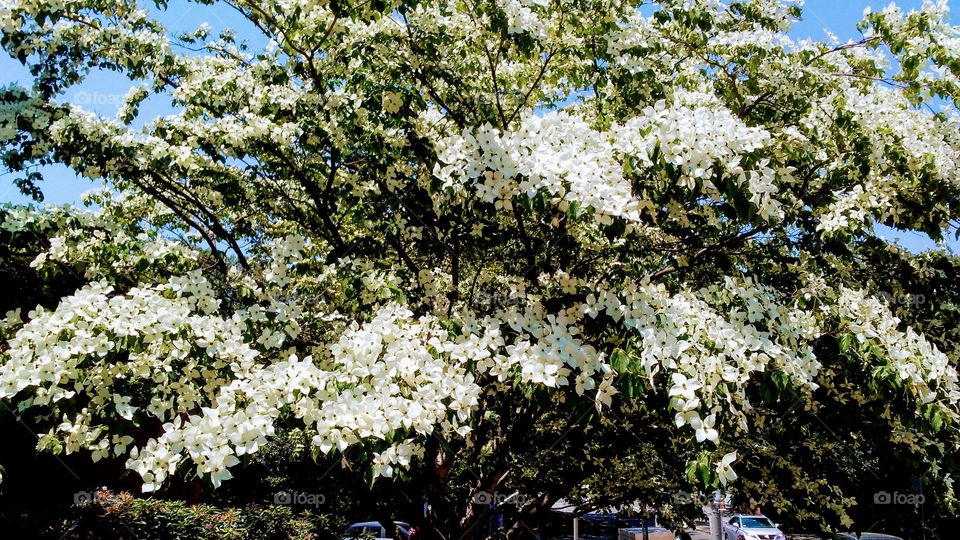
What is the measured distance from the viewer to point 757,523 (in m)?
20.4

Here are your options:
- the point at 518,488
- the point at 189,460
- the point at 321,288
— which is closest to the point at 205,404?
the point at 189,460

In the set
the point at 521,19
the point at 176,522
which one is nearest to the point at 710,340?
the point at 521,19

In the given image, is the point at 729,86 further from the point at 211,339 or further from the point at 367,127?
the point at 211,339

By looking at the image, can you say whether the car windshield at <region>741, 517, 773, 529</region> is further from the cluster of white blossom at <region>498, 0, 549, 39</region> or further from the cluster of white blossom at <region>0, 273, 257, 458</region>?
the cluster of white blossom at <region>0, 273, 257, 458</region>

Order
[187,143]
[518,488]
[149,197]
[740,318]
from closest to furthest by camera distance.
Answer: [740,318], [187,143], [149,197], [518,488]

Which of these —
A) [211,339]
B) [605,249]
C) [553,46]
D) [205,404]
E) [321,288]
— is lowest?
[205,404]

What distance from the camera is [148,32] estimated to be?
5.16 m

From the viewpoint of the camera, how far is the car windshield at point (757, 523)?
2012cm

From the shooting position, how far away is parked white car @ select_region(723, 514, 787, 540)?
19312 mm

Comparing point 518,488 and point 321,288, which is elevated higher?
point 321,288

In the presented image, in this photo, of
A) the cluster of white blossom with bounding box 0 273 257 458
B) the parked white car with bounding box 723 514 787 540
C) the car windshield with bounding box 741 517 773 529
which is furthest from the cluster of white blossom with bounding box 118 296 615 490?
the car windshield with bounding box 741 517 773 529

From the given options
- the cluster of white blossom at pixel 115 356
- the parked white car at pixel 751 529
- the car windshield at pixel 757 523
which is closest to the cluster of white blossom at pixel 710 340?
the cluster of white blossom at pixel 115 356

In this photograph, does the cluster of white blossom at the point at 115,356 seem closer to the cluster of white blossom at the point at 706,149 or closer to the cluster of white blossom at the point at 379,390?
the cluster of white blossom at the point at 379,390

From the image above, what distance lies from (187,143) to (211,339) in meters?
1.76
